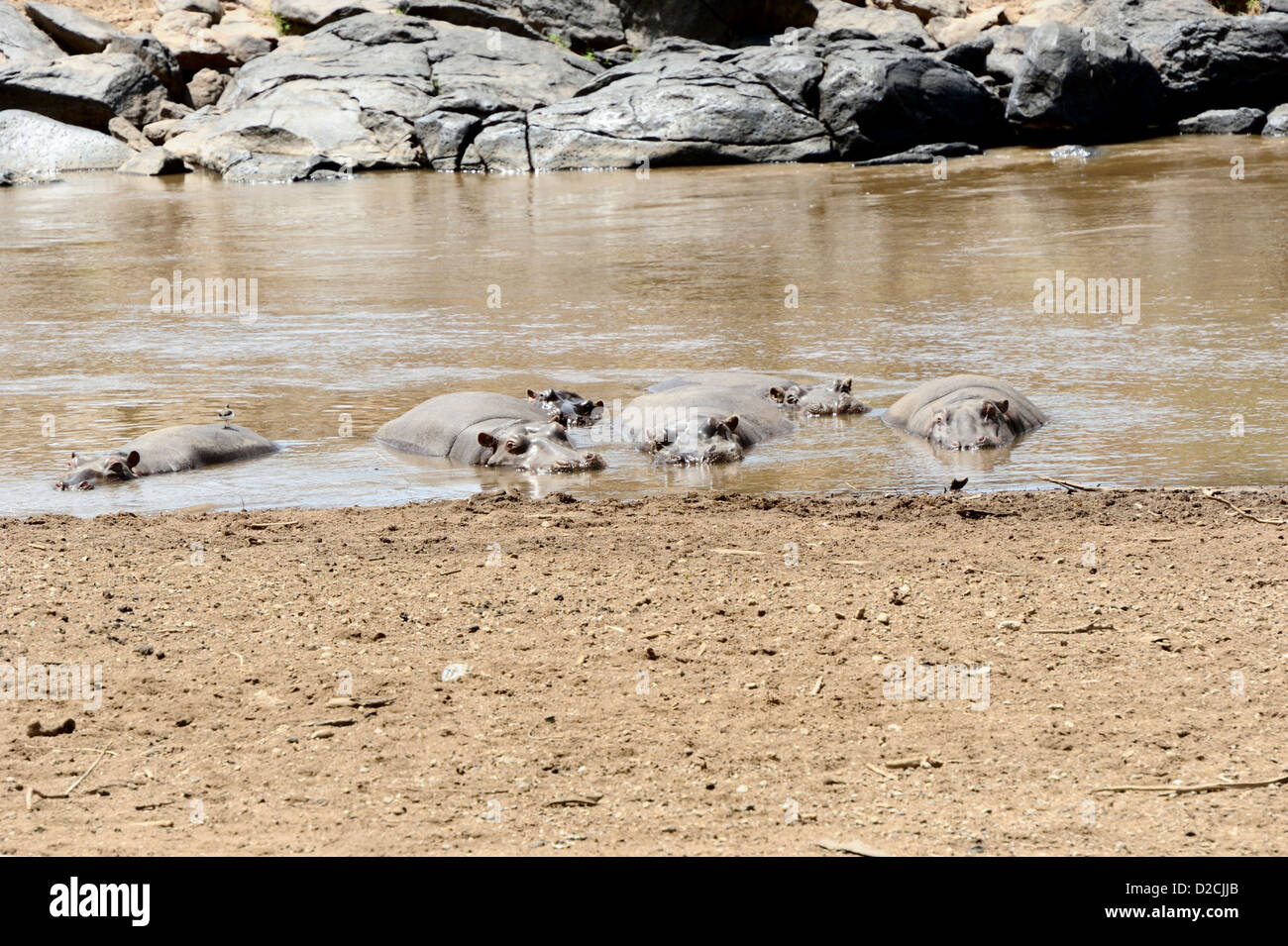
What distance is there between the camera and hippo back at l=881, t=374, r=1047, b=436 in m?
8.13

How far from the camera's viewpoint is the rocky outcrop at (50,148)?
2806 centimetres

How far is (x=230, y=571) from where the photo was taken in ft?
18.4

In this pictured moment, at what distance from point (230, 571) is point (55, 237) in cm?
1385

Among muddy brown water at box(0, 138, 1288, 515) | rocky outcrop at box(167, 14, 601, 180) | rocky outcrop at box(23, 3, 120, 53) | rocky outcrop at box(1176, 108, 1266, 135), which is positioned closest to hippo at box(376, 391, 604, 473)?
muddy brown water at box(0, 138, 1288, 515)

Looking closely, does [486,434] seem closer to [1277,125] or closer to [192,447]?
[192,447]

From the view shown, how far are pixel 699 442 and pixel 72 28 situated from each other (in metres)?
29.5

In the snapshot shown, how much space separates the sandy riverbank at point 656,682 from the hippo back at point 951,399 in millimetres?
1749

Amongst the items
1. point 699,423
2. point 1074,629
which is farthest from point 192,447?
point 1074,629

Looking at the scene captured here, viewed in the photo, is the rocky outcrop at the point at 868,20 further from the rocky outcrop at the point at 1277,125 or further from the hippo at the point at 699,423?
the hippo at the point at 699,423

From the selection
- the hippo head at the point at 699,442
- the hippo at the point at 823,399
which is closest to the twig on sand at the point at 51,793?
the hippo head at the point at 699,442

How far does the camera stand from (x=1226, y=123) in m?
26.1

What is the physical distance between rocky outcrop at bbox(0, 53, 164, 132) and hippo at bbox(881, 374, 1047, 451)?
25.7m

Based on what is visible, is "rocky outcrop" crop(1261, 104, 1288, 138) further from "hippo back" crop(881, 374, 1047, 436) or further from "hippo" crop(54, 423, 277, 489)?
"hippo" crop(54, 423, 277, 489)
